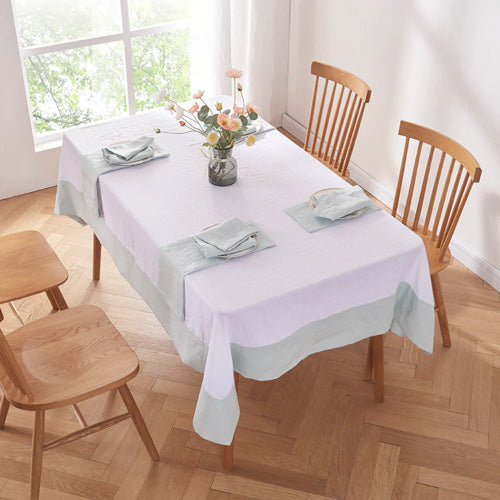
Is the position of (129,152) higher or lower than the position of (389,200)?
higher

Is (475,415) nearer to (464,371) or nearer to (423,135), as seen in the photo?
(464,371)

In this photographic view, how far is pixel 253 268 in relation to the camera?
85.0 inches

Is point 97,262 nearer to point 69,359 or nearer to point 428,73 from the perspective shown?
point 69,359

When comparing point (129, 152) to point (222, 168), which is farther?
point (129, 152)

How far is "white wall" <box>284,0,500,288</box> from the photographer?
120 inches

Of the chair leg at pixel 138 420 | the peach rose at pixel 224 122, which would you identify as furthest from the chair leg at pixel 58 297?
the peach rose at pixel 224 122

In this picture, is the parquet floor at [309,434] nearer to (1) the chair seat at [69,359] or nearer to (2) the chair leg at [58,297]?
(2) the chair leg at [58,297]

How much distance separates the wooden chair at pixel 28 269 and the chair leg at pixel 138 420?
539mm

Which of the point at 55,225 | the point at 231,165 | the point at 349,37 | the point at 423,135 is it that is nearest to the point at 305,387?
the point at 231,165

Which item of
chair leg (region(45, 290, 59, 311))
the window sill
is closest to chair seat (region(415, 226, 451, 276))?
chair leg (region(45, 290, 59, 311))

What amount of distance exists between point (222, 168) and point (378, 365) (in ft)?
3.09

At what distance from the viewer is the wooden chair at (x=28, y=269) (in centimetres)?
257

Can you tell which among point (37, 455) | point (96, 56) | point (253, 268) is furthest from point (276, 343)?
point (96, 56)

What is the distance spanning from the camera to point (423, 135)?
9.13 feet
